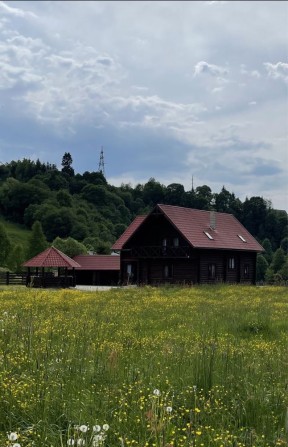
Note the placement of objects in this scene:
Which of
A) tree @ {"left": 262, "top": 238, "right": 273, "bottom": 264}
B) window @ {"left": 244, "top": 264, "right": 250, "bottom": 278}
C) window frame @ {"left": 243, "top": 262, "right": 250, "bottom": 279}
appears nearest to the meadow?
window frame @ {"left": 243, "top": 262, "right": 250, "bottom": 279}

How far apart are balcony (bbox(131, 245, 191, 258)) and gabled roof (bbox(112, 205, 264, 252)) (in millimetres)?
1202

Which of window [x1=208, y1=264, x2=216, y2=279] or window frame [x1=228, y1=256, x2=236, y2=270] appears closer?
window [x1=208, y1=264, x2=216, y2=279]

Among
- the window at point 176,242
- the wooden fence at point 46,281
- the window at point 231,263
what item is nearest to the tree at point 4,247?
the wooden fence at point 46,281

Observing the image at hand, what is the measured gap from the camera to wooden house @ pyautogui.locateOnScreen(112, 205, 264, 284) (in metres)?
41.1

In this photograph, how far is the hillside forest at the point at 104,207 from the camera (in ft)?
300

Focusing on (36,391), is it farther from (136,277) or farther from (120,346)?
(136,277)

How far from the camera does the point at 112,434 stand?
13.4ft

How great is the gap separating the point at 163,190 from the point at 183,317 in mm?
90698

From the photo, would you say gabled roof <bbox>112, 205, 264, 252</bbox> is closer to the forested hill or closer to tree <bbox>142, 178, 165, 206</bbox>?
the forested hill

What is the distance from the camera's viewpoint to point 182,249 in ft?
135

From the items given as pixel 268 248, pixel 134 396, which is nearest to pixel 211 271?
pixel 134 396

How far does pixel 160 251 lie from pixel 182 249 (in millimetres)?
2020

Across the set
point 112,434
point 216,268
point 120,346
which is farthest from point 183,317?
point 216,268

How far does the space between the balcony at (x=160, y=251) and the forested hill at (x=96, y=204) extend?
34.3 m
